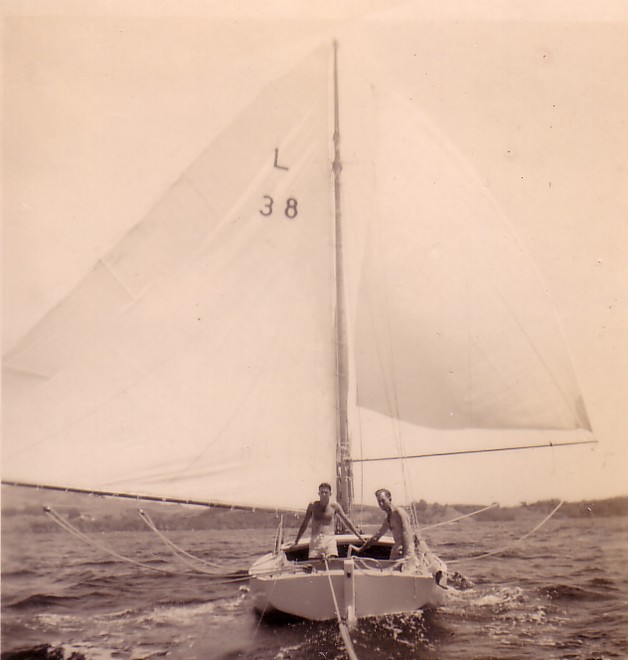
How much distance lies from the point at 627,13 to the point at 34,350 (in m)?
5.87

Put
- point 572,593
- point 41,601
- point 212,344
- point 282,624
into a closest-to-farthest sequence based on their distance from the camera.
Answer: point 282,624 < point 212,344 < point 41,601 < point 572,593

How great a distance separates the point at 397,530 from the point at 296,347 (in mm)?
1954

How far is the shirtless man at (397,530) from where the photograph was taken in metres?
5.81

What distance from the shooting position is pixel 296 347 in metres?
6.38

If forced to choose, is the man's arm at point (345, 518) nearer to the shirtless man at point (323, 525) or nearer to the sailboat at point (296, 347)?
the shirtless man at point (323, 525)

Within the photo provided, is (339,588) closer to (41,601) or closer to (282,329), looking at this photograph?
(282,329)

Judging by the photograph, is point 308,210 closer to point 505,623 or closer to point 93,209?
point 93,209

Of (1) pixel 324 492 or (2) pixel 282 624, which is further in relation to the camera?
(1) pixel 324 492

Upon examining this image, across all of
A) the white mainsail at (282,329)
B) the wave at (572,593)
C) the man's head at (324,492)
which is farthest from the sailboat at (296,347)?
the wave at (572,593)

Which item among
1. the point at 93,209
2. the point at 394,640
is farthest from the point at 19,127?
the point at 394,640

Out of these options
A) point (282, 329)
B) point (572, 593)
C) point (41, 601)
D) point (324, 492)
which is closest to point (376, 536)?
point (324, 492)

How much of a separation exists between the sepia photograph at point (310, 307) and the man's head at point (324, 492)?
0.05ft

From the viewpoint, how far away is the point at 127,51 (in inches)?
220

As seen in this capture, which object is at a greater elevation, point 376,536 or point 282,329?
point 282,329
